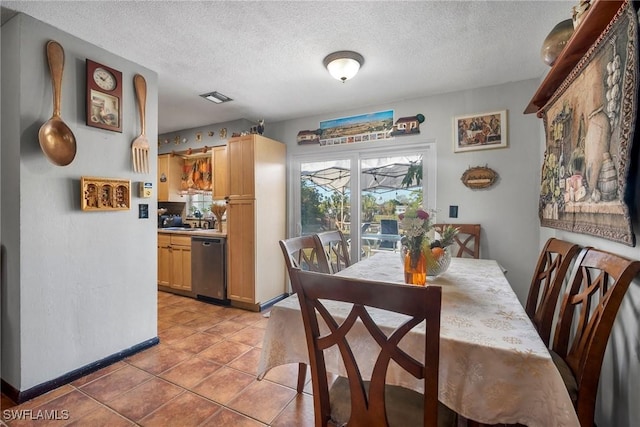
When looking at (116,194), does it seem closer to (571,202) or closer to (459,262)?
(459,262)

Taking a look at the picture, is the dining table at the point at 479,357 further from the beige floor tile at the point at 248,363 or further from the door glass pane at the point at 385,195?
the door glass pane at the point at 385,195

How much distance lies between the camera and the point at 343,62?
2.19 m

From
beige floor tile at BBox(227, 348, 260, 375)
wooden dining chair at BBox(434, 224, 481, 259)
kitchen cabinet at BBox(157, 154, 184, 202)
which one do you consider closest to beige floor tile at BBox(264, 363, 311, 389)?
beige floor tile at BBox(227, 348, 260, 375)

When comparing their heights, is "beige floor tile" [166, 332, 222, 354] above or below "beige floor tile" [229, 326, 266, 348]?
above

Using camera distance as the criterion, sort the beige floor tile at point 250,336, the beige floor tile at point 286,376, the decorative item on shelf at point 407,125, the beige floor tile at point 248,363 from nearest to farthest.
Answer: the beige floor tile at point 286,376 < the beige floor tile at point 248,363 < the beige floor tile at point 250,336 < the decorative item on shelf at point 407,125

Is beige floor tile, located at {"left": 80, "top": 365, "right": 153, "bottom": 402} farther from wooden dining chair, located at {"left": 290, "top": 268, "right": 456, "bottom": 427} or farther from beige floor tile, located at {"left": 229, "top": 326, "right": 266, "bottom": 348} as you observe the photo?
wooden dining chair, located at {"left": 290, "top": 268, "right": 456, "bottom": 427}

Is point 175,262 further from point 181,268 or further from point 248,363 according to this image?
point 248,363

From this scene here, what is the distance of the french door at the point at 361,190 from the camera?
10.5ft

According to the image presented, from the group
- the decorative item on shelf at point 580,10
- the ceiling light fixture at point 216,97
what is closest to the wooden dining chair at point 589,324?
the decorative item on shelf at point 580,10

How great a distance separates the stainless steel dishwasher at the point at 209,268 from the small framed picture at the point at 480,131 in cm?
289

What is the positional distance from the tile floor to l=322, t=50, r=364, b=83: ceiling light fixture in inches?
90.5

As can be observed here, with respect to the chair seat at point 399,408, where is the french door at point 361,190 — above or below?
above

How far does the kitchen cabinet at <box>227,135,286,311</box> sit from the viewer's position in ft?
11.1

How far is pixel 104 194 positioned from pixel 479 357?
251 centimetres
